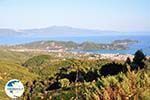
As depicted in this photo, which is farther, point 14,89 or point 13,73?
point 13,73

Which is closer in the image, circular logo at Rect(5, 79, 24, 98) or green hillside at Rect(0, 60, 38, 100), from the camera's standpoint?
circular logo at Rect(5, 79, 24, 98)

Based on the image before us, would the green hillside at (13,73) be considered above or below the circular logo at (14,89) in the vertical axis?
below

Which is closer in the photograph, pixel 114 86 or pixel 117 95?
pixel 117 95

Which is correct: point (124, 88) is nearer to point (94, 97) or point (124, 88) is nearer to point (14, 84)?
point (94, 97)

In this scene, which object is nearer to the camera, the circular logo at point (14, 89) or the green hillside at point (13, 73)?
the circular logo at point (14, 89)

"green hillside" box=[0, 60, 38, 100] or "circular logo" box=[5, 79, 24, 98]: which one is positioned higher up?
"circular logo" box=[5, 79, 24, 98]

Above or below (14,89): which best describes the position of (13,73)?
below

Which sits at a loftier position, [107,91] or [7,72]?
[107,91]

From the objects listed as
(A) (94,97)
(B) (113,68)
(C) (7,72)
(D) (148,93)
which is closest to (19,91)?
(A) (94,97)
